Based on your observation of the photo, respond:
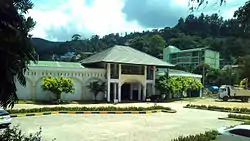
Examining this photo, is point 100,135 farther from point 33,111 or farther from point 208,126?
point 33,111

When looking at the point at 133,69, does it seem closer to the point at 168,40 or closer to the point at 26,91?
the point at 26,91

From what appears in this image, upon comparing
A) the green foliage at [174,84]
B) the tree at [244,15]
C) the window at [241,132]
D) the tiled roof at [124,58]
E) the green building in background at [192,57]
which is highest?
the green building in background at [192,57]

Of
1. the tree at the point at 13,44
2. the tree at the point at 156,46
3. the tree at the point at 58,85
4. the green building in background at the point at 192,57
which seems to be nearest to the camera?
the tree at the point at 13,44

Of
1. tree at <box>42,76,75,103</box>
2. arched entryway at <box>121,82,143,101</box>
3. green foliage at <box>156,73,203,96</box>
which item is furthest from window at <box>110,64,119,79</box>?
tree at <box>42,76,75,103</box>

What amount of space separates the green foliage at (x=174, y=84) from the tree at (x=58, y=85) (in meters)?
13.4

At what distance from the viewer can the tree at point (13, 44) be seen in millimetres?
5245

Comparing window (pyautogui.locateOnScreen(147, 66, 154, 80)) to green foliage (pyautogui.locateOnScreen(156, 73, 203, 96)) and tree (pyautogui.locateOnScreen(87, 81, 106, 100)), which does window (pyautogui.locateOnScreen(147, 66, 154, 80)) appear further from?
tree (pyautogui.locateOnScreen(87, 81, 106, 100))

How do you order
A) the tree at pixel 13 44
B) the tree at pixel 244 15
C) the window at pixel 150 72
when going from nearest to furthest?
the tree at pixel 13 44
the tree at pixel 244 15
the window at pixel 150 72

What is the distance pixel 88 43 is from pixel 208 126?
127285 mm

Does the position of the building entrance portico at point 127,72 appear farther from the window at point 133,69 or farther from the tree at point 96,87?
the tree at point 96,87

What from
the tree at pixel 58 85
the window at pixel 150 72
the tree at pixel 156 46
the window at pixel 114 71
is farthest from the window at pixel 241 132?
the tree at pixel 156 46

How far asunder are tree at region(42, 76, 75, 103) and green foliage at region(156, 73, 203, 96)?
13423mm

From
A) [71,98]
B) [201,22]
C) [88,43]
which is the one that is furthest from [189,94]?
[88,43]

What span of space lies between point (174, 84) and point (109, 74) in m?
10.3
